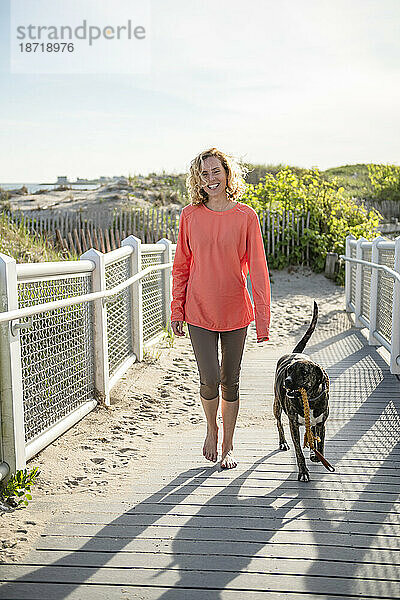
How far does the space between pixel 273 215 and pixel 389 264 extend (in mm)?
9141

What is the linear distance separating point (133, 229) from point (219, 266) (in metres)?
15.6

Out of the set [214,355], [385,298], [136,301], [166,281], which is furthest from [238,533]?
[166,281]

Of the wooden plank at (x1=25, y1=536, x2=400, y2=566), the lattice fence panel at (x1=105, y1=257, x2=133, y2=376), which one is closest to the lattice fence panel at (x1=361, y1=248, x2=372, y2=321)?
the lattice fence panel at (x1=105, y1=257, x2=133, y2=376)

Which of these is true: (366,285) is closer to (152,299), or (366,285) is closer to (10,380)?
(152,299)

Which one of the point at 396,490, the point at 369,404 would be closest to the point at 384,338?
the point at 369,404

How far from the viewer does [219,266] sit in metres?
3.75

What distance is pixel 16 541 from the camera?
10.0ft

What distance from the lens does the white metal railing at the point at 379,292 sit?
6.34 m

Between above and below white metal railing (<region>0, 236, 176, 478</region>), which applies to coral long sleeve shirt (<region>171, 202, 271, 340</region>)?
above

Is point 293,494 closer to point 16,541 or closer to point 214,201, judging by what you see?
point 16,541

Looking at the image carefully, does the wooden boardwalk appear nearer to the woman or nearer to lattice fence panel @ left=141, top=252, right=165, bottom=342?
the woman

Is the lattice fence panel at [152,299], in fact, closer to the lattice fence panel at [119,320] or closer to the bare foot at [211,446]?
the lattice fence panel at [119,320]

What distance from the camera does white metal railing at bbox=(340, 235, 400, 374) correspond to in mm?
6344

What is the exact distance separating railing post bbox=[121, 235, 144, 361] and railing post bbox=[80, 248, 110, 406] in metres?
1.55
